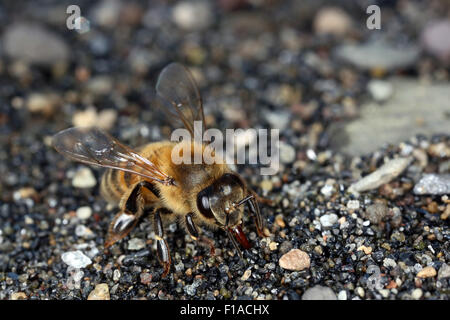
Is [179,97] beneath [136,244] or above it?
above

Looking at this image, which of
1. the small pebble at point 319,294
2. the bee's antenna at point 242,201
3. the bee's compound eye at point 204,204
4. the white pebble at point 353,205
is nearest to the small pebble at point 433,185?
the white pebble at point 353,205

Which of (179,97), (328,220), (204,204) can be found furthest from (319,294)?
(179,97)

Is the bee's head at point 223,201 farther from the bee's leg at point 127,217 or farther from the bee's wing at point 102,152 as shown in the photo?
the bee's leg at point 127,217

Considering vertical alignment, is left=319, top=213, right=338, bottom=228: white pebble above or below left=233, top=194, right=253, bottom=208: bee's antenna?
below

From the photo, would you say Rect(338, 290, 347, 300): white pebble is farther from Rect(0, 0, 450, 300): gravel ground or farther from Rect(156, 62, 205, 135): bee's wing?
Rect(156, 62, 205, 135): bee's wing

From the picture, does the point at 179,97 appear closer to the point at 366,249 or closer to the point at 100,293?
the point at 100,293

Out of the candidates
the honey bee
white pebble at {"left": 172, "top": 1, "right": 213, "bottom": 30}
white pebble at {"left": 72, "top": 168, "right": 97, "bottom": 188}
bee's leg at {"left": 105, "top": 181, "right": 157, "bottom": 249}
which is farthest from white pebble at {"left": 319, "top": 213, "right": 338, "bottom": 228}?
white pebble at {"left": 172, "top": 1, "right": 213, "bottom": 30}

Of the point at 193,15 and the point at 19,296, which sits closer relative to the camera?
the point at 19,296
